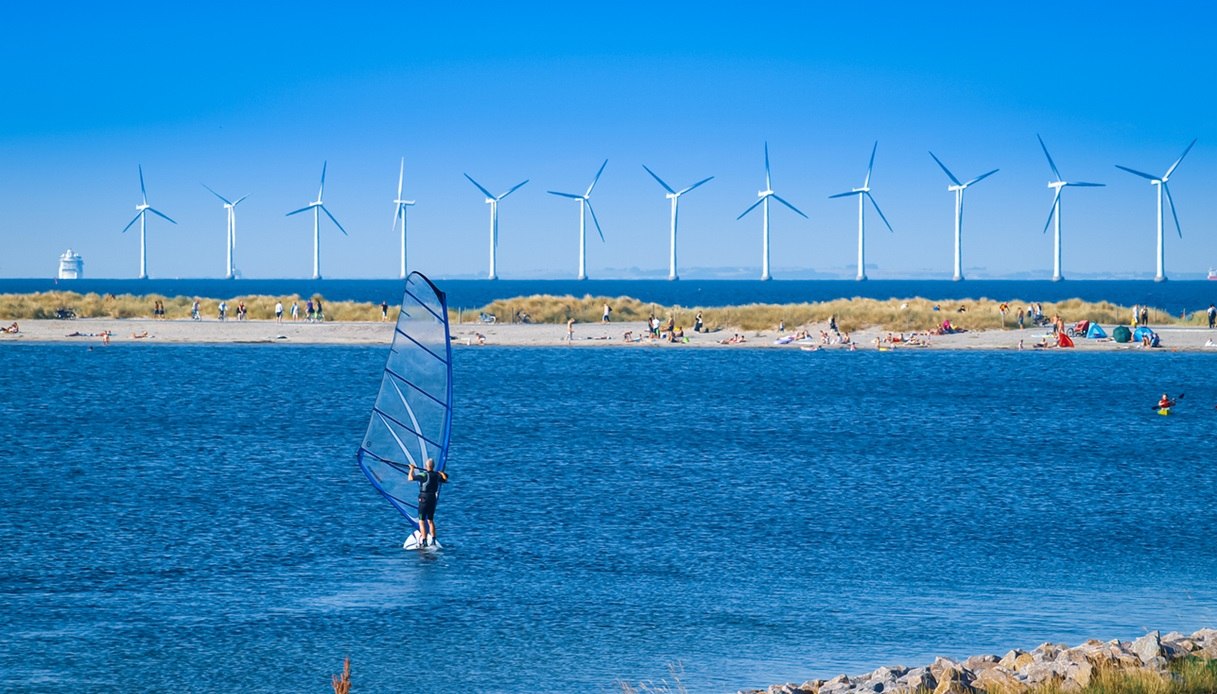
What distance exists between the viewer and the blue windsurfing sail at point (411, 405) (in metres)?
24.8

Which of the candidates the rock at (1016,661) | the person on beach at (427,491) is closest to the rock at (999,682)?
the rock at (1016,661)

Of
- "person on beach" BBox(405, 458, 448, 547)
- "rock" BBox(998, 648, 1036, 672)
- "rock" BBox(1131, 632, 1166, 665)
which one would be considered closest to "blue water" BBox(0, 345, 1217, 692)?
"person on beach" BBox(405, 458, 448, 547)

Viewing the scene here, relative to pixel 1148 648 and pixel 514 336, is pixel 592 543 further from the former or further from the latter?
pixel 514 336

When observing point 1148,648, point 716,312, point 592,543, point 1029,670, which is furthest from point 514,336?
point 1029,670

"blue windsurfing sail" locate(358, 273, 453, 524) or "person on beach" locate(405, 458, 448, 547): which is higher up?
"blue windsurfing sail" locate(358, 273, 453, 524)

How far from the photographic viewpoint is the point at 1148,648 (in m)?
14.0

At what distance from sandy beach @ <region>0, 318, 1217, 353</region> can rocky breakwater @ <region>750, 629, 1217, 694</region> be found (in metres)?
66.5

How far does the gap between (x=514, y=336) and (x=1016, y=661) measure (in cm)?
7311

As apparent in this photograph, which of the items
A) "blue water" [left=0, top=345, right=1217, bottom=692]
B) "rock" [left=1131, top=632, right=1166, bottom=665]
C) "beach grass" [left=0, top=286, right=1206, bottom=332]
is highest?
"beach grass" [left=0, top=286, right=1206, bottom=332]

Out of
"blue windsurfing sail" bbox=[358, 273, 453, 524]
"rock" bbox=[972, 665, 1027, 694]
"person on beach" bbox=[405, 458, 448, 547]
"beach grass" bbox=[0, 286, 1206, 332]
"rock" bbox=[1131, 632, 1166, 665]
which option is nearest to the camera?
"rock" bbox=[972, 665, 1027, 694]

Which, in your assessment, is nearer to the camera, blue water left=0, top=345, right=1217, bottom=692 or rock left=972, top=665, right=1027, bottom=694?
rock left=972, top=665, right=1027, bottom=694

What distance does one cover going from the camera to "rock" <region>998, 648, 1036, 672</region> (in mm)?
14234

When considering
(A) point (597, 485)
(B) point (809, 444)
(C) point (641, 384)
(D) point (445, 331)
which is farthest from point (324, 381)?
(D) point (445, 331)

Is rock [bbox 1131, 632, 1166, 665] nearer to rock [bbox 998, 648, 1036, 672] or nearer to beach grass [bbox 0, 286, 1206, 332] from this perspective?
rock [bbox 998, 648, 1036, 672]
